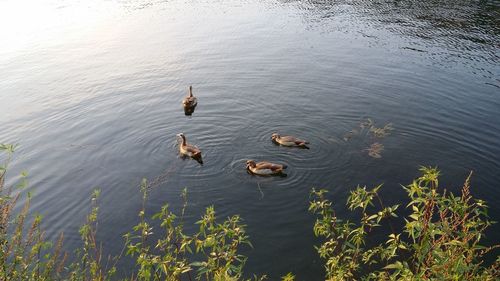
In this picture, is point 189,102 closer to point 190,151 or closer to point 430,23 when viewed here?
point 190,151

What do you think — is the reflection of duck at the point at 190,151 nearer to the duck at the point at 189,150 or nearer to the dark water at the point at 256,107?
the duck at the point at 189,150

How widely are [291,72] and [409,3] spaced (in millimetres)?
24284

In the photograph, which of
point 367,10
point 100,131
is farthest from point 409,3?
point 100,131

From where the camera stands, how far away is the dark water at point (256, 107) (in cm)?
1670

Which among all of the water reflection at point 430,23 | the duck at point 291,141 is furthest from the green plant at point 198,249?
the water reflection at point 430,23

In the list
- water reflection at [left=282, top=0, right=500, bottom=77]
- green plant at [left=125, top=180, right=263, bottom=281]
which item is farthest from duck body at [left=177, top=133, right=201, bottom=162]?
water reflection at [left=282, top=0, right=500, bottom=77]

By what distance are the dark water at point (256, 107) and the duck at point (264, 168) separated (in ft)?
1.30

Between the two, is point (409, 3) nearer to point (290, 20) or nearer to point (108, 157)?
point (290, 20)

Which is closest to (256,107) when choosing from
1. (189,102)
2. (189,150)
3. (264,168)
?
(189,102)

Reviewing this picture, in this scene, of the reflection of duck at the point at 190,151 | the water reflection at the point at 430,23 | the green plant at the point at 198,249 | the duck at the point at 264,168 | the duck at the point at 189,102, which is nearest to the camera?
the green plant at the point at 198,249

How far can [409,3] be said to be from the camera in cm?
4538

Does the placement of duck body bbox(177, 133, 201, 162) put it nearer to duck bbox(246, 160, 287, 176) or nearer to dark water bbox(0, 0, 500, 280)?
dark water bbox(0, 0, 500, 280)

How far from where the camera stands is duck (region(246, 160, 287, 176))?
17375mm

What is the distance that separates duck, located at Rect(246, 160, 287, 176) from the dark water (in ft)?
1.30
